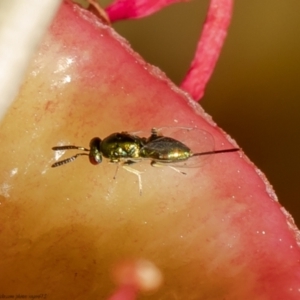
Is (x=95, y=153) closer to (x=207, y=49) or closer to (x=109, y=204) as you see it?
(x=109, y=204)

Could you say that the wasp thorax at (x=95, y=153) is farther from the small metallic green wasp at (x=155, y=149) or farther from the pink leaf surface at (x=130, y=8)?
the pink leaf surface at (x=130, y=8)

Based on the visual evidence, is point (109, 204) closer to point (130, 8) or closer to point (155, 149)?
point (155, 149)

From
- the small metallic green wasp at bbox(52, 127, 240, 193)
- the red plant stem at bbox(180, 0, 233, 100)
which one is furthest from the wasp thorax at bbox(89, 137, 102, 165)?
the red plant stem at bbox(180, 0, 233, 100)

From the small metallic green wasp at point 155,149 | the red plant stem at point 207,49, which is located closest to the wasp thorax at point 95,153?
the small metallic green wasp at point 155,149

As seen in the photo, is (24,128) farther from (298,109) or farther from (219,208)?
(298,109)

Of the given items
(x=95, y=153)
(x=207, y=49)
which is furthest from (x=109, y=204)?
(x=207, y=49)

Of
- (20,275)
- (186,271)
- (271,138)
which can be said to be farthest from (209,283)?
(271,138)
